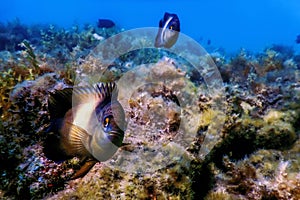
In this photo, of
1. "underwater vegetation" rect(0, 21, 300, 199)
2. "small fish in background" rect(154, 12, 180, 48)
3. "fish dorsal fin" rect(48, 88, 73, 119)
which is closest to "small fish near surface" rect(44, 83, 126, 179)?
"fish dorsal fin" rect(48, 88, 73, 119)

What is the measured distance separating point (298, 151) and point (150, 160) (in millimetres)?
1927

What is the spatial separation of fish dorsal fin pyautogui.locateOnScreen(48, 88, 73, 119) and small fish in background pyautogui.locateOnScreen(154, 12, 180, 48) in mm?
2209

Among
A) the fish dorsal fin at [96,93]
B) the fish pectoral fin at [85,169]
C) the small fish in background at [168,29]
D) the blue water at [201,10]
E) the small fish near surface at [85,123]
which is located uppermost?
the blue water at [201,10]

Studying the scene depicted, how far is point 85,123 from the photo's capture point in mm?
1690

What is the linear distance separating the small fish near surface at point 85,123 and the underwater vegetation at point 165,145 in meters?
0.31

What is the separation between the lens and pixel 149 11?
4385 inches

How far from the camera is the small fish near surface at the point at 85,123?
163 cm

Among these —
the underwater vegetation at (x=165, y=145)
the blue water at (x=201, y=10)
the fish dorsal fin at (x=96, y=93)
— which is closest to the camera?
the fish dorsal fin at (x=96, y=93)

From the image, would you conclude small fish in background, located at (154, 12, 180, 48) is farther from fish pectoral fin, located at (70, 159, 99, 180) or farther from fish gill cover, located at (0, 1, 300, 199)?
fish pectoral fin, located at (70, 159, 99, 180)

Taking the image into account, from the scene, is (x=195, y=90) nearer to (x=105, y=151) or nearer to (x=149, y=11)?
(x=105, y=151)

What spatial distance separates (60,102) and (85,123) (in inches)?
12.7

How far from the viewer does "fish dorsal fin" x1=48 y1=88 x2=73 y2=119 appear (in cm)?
183

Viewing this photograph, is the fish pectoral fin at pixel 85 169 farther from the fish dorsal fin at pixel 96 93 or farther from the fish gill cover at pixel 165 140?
the fish dorsal fin at pixel 96 93

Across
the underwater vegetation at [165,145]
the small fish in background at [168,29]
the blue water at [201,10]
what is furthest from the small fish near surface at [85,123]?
the blue water at [201,10]
